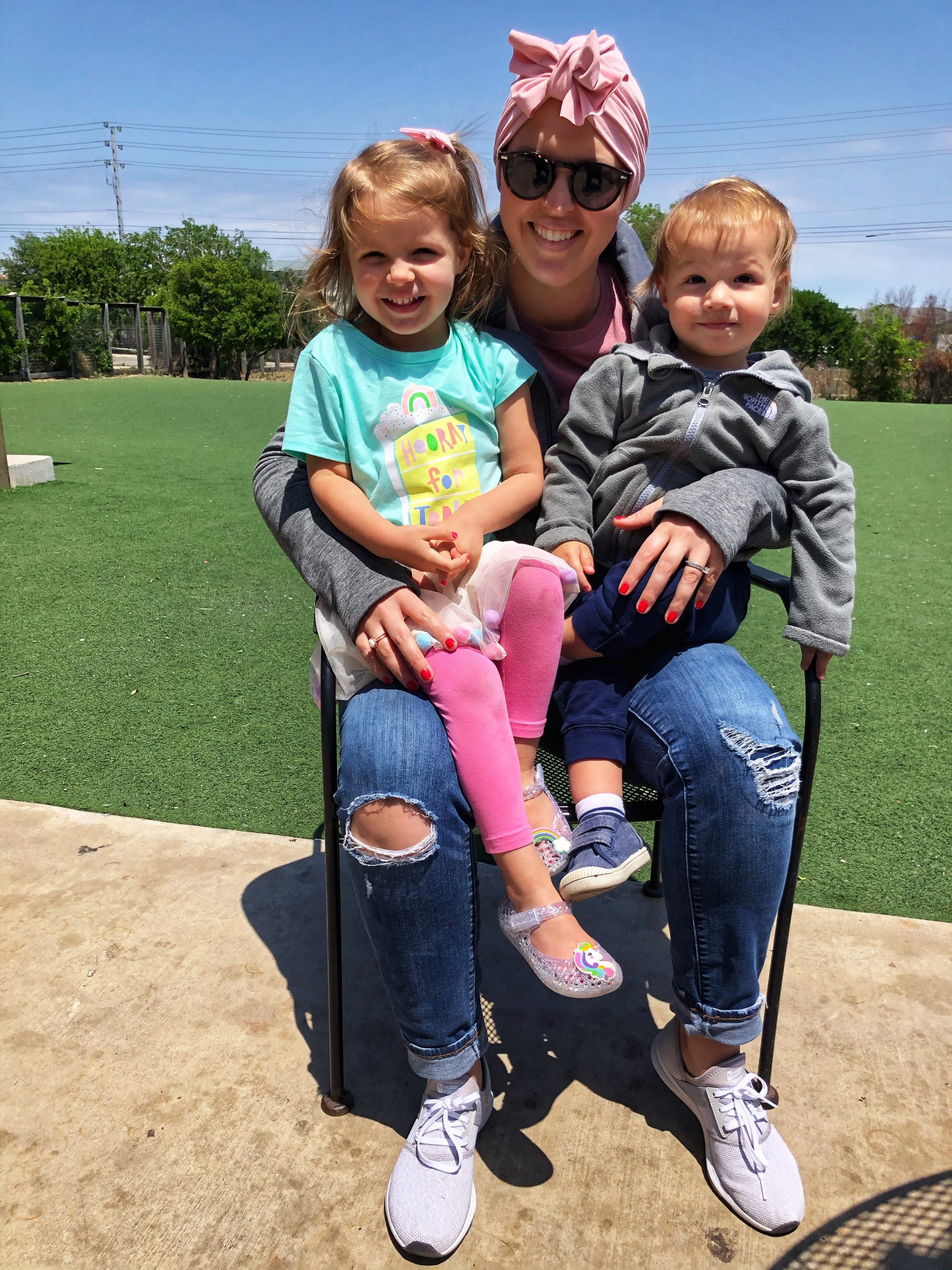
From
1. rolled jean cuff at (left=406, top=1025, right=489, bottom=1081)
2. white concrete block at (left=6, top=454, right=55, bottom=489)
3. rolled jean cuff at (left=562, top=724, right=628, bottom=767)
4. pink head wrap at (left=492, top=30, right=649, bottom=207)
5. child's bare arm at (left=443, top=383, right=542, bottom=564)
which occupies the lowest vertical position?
rolled jean cuff at (left=406, top=1025, right=489, bottom=1081)

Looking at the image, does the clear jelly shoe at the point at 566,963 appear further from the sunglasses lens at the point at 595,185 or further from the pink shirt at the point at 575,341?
the sunglasses lens at the point at 595,185

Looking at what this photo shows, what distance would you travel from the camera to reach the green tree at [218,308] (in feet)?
108

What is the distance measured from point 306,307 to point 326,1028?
5.01ft

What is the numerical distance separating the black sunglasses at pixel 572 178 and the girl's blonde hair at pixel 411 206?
4.0 inches

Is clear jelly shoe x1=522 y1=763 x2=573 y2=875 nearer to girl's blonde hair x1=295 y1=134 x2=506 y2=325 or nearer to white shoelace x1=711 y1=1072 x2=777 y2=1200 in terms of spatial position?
white shoelace x1=711 y1=1072 x2=777 y2=1200

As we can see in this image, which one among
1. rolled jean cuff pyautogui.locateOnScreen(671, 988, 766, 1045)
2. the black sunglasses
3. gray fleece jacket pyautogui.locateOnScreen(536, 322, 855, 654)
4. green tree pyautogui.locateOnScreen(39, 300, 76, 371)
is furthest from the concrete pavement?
green tree pyautogui.locateOnScreen(39, 300, 76, 371)

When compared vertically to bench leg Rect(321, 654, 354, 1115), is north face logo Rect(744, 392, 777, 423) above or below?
above

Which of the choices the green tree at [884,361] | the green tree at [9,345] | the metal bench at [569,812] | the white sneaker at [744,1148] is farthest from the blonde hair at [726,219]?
the green tree at [884,361]

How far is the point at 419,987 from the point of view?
163 centimetres

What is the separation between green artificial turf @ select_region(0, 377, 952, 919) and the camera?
2.87 m

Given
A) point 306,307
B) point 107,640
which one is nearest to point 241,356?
point 107,640

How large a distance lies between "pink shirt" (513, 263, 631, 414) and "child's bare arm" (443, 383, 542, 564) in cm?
17

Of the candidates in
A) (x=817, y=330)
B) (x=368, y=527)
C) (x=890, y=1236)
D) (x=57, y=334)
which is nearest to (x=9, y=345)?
(x=57, y=334)

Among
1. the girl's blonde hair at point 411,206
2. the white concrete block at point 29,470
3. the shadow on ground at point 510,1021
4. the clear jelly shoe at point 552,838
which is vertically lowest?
the shadow on ground at point 510,1021
